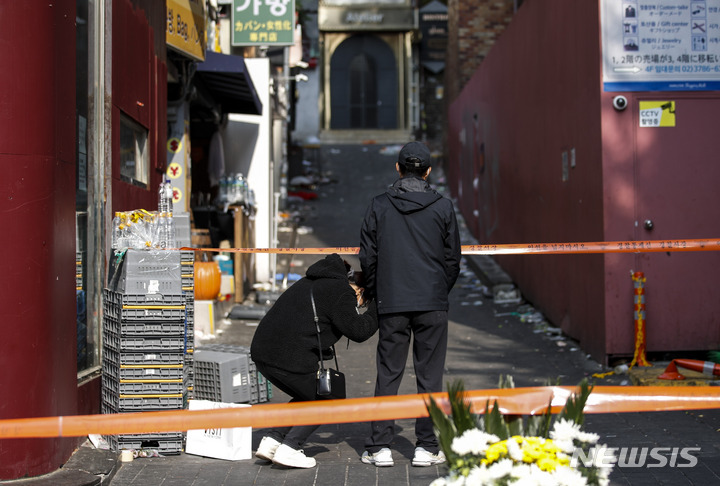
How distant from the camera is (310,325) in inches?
205

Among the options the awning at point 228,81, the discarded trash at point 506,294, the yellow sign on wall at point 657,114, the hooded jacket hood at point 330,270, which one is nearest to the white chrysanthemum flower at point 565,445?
the hooded jacket hood at point 330,270

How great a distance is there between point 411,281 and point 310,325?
680mm

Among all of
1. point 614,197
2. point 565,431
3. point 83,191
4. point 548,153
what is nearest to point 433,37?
point 548,153

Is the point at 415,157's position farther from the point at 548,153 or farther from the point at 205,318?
the point at 205,318

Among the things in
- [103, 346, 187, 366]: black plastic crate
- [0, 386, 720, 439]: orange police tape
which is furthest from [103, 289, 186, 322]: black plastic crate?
[0, 386, 720, 439]: orange police tape

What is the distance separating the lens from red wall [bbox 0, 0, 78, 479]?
4773 millimetres

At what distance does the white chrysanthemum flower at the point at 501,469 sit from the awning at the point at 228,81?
9811 millimetres

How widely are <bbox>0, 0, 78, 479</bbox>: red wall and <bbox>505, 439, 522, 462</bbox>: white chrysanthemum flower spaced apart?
3121mm

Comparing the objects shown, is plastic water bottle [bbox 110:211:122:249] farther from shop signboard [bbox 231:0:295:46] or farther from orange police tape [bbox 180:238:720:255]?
shop signboard [bbox 231:0:295:46]

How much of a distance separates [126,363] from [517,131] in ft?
27.9

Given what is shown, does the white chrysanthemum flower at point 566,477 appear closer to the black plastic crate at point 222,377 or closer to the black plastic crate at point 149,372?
the black plastic crate at point 149,372

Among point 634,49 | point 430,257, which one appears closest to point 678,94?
point 634,49

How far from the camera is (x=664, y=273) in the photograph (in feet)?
27.7

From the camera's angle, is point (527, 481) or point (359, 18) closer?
point (527, 481)
